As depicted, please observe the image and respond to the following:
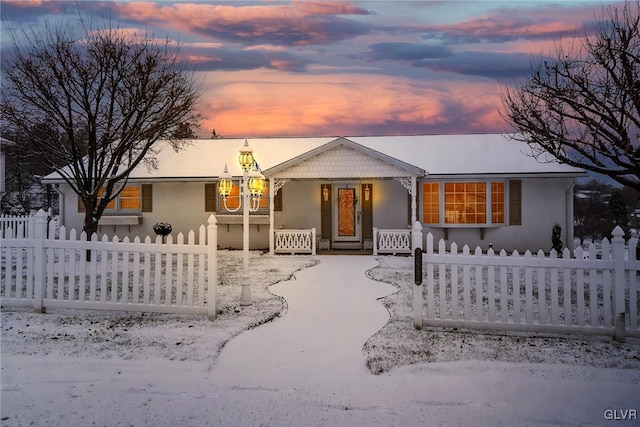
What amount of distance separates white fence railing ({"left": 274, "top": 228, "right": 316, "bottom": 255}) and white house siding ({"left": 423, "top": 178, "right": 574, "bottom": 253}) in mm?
5532

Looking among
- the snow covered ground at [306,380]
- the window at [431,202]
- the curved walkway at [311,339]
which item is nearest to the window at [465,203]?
the window at [431,202]

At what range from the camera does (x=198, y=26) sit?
1294cm

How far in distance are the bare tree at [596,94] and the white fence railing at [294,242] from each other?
7.32 m

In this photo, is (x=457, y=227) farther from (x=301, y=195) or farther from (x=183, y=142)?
Result: (x=183, y=142)

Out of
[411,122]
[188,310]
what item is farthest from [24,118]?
[411,122]

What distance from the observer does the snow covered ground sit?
3611 mm

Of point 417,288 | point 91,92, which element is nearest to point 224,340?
point 417,288

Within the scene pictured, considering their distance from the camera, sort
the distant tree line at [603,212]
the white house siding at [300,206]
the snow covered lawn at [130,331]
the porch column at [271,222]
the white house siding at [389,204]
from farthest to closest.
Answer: the distant tree line at [603,212] < the white house siding at [300,206] < the white house siding at [389,204] < the porch column at [271,222] < the snow covered lawn at [130,331]

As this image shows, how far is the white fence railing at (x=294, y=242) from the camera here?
49.5 feet

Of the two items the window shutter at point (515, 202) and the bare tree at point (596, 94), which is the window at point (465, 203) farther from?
the bare tree at point (596, 94)

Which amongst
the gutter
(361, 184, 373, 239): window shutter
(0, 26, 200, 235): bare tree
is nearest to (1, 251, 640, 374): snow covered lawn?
(0, 26, 200, 235): bare tree

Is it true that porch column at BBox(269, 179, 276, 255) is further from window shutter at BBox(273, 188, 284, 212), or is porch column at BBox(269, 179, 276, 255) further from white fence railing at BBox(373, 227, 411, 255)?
white fence railing at BBox(373, 227, 411, 255)

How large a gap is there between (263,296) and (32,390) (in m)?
4.54

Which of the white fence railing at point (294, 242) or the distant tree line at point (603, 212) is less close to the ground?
the distant tree line at point (603, 212)
